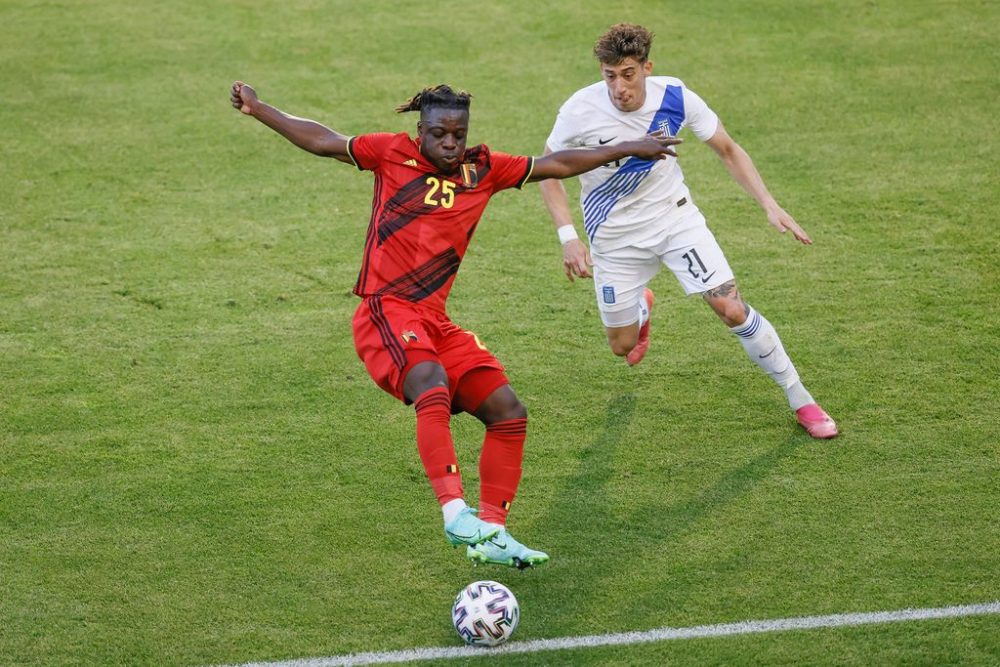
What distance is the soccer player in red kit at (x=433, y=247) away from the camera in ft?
22.0

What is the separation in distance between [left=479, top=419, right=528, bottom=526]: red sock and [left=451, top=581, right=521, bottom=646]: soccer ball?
498mm

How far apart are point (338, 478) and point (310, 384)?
121cm

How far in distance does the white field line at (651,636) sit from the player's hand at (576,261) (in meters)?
2.15

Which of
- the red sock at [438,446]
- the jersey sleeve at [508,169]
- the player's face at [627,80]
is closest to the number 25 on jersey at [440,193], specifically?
the jersey sleeve at [508,169]

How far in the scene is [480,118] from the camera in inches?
497

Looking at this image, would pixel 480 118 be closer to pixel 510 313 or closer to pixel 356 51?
pixel 356 51

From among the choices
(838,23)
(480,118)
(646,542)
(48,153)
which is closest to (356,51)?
(480,118)

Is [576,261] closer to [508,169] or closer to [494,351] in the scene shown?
[508,169]

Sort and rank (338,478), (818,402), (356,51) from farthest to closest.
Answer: (356,51), (818,402), (338,478)

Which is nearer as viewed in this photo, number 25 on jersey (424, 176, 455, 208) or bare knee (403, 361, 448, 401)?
bare knee (403, 361, 448, 401)

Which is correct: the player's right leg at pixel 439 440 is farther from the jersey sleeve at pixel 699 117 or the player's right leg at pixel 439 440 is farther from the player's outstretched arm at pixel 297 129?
the jersey sleeve at pixel 699 117

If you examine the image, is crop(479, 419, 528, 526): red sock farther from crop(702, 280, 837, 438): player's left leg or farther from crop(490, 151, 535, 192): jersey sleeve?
crop(702, 280, 837, 438): player's left leg

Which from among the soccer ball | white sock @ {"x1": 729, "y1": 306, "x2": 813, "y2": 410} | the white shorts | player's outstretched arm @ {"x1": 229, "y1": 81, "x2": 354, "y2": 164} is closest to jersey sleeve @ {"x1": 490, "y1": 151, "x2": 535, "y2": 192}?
player's outstretched arm @ {"x1": 229, "y1": 81, "x2": 354, "y2": 164}

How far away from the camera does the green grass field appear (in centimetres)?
656
